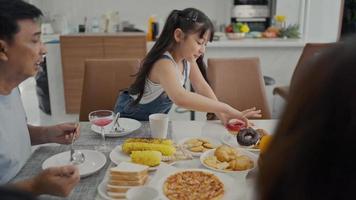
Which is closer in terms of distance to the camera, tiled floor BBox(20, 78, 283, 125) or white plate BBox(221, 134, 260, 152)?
white plate BBox(221, 134, 260, 152)

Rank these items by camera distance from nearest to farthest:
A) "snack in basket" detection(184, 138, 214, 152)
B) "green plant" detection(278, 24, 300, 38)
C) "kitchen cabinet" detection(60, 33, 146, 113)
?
"snack in basket" detection(184, 138, 214, 152) < "kitchen cabinet" detection(60, 33, 146, 113) < "green plant" detection(278, 24, 300, 38)

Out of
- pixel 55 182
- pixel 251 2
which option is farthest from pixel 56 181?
pixel 251 2

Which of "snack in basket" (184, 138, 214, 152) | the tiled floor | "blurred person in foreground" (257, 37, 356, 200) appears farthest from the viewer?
the tiled floor

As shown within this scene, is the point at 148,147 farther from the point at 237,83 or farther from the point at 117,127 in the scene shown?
the point at 237,83

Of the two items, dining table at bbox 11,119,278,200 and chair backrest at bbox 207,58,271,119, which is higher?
chair backrest at bbox 207,58,271,119

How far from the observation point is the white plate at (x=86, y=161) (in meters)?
1.16

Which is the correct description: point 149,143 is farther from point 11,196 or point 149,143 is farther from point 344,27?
point 344,27

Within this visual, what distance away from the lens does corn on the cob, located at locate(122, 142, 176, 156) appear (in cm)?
123

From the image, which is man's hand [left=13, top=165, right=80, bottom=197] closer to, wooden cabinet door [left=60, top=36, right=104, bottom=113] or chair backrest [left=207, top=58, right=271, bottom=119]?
chair backrest [left=207, top=58, right=271, bottom=119]

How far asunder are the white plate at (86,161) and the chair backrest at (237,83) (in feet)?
3.40

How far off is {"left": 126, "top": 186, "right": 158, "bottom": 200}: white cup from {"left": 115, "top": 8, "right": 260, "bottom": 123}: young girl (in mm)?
703

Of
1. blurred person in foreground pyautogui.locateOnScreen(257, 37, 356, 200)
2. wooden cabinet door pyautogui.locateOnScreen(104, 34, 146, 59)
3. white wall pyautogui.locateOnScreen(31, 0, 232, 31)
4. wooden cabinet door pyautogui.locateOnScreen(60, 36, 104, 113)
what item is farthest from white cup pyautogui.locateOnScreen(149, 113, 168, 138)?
white wall pyautogui.locateOnScreen(31, 0, 232, 31)

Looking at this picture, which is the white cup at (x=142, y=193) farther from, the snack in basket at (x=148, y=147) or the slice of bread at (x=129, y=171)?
the snack in basket at (x=148, y=147)

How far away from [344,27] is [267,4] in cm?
98
